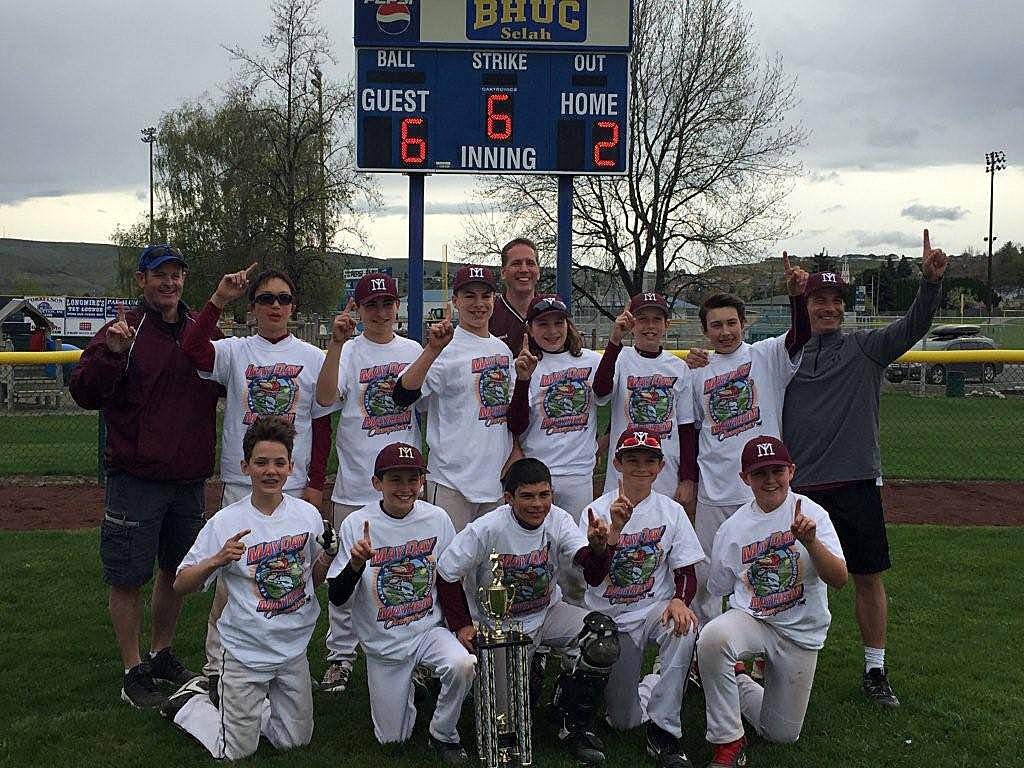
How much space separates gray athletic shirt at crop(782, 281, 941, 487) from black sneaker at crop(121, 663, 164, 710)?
3.16 meters

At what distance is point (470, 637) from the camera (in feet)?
13.1

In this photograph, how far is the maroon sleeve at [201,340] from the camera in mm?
4359

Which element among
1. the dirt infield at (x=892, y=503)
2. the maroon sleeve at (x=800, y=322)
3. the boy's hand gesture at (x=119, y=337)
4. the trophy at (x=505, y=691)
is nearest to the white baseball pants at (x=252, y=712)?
the trophy at (x=505, y=691)

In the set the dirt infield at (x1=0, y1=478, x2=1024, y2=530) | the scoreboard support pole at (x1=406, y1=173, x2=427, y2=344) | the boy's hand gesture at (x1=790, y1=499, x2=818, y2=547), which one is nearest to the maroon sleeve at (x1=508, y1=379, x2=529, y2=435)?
the boy's hand gesture at (x1=790, y1=499, x2=818, y2=547)

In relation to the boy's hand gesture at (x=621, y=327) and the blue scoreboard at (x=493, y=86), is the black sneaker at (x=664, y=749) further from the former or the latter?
the blue scoreboard at (x=493, y=86)

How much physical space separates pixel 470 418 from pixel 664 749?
171 cm

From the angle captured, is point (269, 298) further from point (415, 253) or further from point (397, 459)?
point (415, 253)

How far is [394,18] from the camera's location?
29.8 ft

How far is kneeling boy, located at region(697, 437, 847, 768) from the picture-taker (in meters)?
3.89

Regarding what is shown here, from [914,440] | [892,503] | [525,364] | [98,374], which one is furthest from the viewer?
[914,440]

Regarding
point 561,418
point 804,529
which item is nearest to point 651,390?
point 561,418

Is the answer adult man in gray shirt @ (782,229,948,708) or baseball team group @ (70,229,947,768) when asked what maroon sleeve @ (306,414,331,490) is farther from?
adult man in gray shirt @ (782,229,948,708)

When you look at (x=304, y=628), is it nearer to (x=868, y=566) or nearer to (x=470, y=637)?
(x=470, y=637)

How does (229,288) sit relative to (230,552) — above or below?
above
